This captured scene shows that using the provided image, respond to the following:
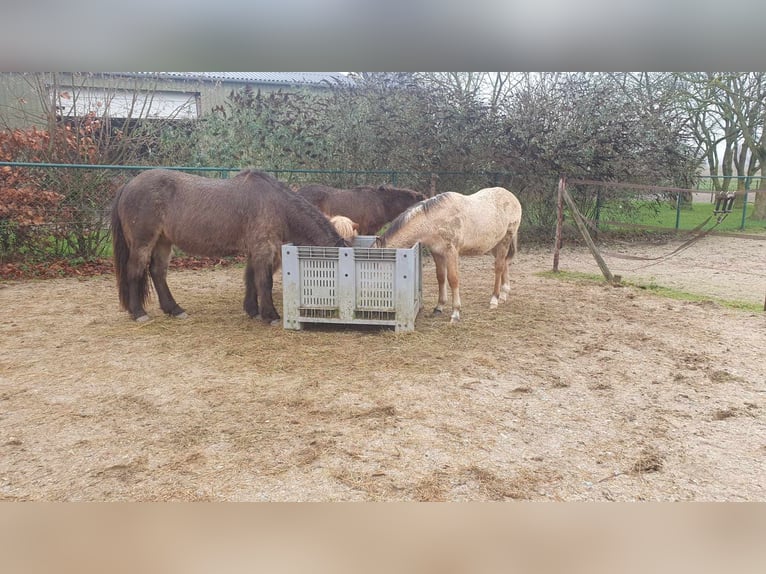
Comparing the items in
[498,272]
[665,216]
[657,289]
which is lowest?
[657,289]

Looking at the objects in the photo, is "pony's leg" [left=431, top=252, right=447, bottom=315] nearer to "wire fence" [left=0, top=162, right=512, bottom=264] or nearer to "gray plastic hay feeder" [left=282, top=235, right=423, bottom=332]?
"gray plastic hay feeder" [left=282, top=235, right=423, bottom=332]

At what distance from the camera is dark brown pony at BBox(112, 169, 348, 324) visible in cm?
520

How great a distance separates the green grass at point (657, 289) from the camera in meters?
6.08

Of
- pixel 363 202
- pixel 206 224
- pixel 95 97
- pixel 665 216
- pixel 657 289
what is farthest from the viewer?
pixel 665 216

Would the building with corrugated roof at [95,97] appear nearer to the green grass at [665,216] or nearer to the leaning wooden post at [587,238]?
the leaning wooden post at [587,238]

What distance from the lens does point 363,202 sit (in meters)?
8.20

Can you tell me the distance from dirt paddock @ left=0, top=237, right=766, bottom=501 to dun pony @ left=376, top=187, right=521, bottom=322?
60cm

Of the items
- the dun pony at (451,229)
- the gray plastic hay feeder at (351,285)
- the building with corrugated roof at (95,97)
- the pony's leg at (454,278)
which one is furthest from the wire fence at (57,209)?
the pony's leg at (454,278)

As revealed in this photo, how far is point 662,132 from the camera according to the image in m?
11.0

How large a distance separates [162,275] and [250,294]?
0.95 meters

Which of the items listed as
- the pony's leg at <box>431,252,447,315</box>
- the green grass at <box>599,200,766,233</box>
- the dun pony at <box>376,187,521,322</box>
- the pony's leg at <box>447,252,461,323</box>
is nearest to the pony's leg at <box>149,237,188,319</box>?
the dun pony at <box>376,187,521,322</box>

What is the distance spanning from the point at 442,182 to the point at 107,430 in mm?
8482

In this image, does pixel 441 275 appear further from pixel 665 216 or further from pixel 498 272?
pixel 665 216

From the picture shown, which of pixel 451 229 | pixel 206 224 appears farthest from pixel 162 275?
pixel 451 229
